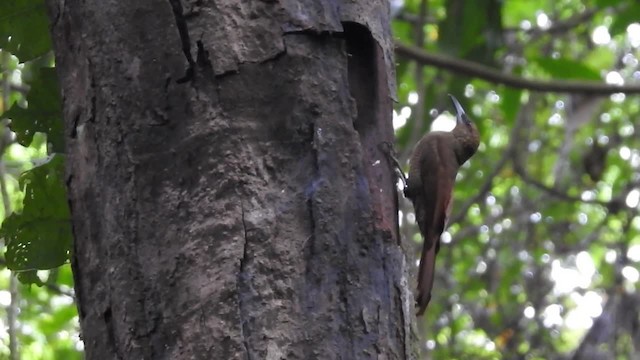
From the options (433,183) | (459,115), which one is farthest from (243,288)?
(459,115)

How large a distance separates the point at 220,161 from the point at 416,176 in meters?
1.24

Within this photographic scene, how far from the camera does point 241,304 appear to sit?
1400 mm

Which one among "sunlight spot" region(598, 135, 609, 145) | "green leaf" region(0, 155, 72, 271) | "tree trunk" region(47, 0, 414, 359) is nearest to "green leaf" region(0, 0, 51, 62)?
"green leaf" region(0, 155, 72, 271)

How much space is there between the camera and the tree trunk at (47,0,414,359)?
141cm

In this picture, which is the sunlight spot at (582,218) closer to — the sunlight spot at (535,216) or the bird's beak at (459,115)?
the sunlight spot at (535,216)

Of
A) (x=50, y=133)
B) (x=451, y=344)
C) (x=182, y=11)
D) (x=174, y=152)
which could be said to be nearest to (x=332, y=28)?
(x=182, y=11)

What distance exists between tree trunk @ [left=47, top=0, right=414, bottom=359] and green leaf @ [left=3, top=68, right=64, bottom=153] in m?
0.44

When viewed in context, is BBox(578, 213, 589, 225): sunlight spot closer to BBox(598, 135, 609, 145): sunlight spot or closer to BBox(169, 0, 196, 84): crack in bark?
BBox(598, 135, 609, 145): sunlight spot

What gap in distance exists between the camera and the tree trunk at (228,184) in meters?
1.41

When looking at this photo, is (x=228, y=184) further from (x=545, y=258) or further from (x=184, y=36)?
(x=545, y=258)

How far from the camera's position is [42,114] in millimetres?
2178

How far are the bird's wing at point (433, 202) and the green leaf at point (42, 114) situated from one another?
2.70 feet

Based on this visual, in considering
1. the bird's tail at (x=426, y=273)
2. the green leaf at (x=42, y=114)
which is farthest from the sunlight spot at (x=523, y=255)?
the green leaf at (x=42, y=114)

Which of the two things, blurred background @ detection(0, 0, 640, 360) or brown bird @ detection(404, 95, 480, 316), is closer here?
brown bird @ detection(404, 95, 480, 316)
